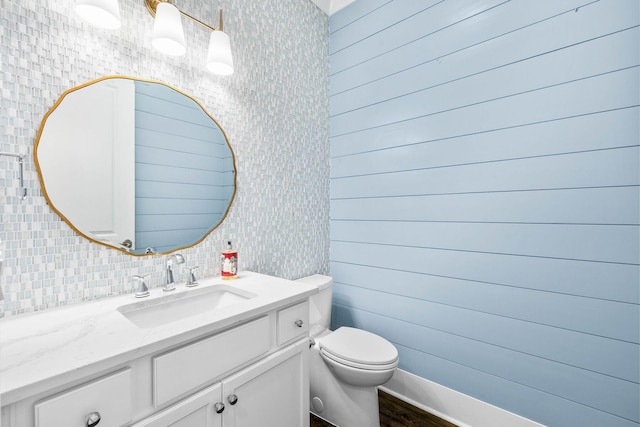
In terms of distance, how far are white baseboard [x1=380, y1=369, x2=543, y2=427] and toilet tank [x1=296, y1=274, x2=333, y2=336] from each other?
58 cm

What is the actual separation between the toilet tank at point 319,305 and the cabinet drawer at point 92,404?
3.65 feet

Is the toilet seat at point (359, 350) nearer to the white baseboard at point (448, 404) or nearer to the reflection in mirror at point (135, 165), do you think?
the white baseboard at point (448, 404)

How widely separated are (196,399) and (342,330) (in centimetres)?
103

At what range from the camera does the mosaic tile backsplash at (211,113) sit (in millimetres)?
912

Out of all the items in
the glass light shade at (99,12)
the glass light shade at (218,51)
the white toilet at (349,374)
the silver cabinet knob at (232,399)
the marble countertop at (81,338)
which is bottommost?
the white toilet at (349,374)

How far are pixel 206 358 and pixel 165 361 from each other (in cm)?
13

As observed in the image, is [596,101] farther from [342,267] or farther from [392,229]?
[342,267]

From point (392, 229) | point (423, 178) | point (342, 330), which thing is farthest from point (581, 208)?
point (342, 330)

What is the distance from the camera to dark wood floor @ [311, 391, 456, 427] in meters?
1.57

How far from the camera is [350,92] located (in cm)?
204

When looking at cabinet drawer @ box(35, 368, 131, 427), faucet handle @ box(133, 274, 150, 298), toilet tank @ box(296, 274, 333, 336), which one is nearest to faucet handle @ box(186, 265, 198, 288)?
faucet handle @ box(133, 274, 150, 298)

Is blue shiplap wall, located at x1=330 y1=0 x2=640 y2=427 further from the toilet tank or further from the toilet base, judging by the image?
the toilet base

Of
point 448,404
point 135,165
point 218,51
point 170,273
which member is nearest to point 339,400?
point 448,404

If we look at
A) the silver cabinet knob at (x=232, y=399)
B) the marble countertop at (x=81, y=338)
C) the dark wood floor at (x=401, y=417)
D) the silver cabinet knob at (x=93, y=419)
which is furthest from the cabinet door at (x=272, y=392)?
the dark wood floor at (x=401, y=417)
